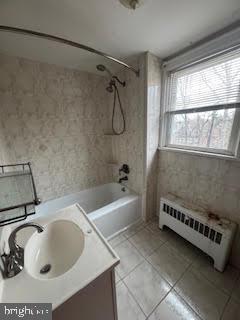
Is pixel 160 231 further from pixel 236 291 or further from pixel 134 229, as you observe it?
pixel 236 291

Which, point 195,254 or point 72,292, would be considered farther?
point 195,254

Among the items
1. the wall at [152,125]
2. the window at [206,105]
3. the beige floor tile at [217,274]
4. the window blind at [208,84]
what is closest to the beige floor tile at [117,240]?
the wall at [152,125]

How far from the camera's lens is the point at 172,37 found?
121cm

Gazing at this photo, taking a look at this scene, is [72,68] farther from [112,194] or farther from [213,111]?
[112,194]

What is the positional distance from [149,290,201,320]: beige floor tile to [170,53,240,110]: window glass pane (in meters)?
1.71

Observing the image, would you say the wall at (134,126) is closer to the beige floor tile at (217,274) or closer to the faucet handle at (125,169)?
the faucet handle at (125,169)

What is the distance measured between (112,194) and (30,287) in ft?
6.03

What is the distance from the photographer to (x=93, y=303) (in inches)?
25.6

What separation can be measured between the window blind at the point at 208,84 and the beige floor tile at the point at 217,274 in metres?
1.53

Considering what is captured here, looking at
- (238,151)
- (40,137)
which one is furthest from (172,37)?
(40,137)

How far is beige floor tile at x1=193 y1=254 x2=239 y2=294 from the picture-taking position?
46.8 inches

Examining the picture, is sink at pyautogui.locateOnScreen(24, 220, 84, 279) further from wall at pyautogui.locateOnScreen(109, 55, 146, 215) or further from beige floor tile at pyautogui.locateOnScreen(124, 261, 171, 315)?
wall at pyautogui.locateOnScreen(109, 55, 146, 215)

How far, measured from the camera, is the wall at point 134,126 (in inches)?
64.0

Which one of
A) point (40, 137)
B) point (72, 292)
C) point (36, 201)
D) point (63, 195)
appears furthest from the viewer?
point (63, 195)
